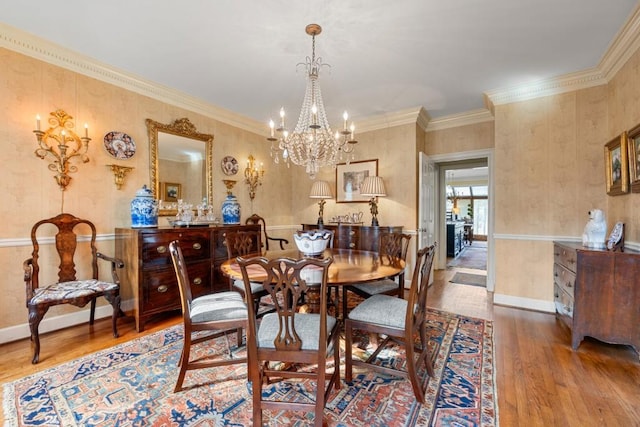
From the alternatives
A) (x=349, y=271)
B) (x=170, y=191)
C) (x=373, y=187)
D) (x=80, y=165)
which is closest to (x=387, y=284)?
(x=349, y=271)

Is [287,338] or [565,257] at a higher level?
Answer: [565,257]

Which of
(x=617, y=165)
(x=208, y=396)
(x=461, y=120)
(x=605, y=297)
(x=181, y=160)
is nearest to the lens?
(x=208, y=396)

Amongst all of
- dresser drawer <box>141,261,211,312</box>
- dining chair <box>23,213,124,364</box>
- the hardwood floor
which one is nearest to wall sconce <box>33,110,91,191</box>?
dining chair <box>23,213,124,364</box>

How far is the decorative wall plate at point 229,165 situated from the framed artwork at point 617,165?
14.4 ft

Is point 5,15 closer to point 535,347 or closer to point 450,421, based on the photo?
point 450,421

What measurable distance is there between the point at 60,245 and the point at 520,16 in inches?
174

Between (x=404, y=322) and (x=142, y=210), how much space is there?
2687 millimetres

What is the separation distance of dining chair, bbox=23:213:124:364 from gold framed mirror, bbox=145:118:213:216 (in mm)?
836

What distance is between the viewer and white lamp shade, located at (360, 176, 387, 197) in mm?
4117

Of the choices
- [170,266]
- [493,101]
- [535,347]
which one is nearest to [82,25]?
[170,266]

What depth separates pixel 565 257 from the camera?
269 centimetres

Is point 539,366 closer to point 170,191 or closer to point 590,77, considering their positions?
point 590,77

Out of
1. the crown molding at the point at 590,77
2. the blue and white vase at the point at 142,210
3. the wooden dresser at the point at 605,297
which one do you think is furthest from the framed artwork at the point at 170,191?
the wooden dresser at the point at 605,297

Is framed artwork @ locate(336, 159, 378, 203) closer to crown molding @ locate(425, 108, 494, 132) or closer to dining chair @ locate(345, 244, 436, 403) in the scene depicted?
crown molding @ locate(425, 108, 494, 132)
